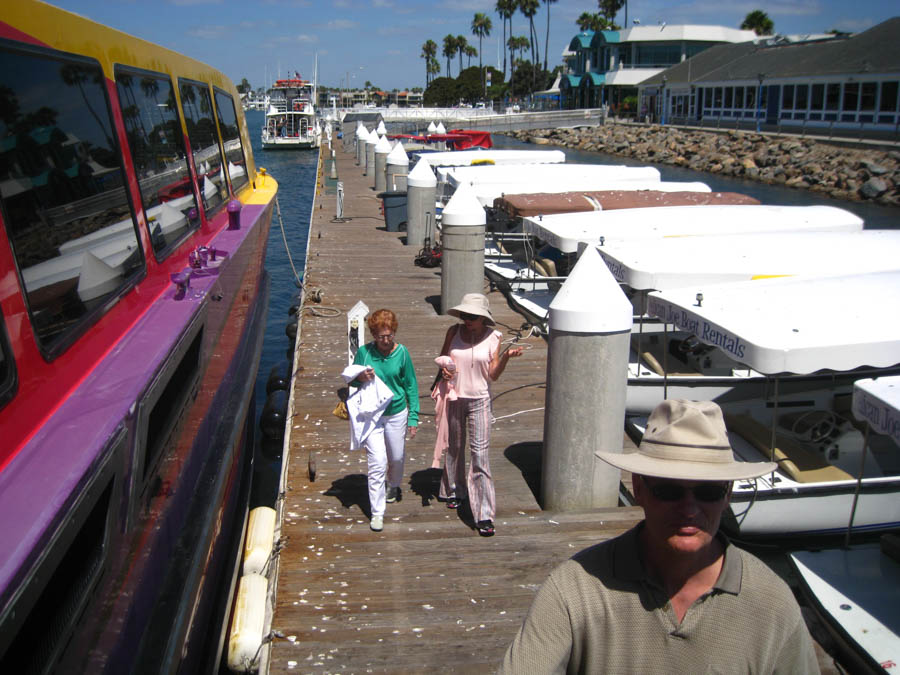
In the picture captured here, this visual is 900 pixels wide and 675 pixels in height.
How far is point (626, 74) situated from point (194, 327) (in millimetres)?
75892

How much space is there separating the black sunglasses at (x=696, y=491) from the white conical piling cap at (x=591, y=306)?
9.66 ft

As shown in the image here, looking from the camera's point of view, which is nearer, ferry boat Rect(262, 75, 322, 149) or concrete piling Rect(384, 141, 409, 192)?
concrete piling Rect(384, 141, 409, 192)

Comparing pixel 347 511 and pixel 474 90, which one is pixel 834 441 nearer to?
pixel 347 511

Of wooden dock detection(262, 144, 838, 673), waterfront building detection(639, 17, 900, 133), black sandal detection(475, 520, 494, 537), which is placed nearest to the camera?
wooden dock detection(262, 144, 838, 673)

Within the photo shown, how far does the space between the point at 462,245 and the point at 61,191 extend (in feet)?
20.7

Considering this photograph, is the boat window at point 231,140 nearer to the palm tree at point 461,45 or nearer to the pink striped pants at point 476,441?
the pink striped pants at point 476,441

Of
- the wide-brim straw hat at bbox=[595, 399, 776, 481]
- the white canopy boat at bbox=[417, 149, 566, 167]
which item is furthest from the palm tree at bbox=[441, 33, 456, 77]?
the wide-brim straw hat at bbox=[595, 399, 776, 481]

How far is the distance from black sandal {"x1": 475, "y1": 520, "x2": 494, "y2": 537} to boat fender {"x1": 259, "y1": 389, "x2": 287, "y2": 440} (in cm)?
517

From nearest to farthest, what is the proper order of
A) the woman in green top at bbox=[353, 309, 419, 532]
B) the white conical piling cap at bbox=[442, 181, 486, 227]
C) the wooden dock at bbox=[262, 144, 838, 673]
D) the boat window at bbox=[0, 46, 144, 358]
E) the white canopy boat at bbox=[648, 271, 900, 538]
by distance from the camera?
1. the boat window at bbox=[0, 46, 144, 358]
2. the wooden dock at bbox=[262, 144, 838, 673]
3. the woman in green top at bbox=[353, 309, 419, 532]
4. the white canopy boat at bbox=[648, 271, 900, 538]
5. the white conical piling cap at bbox=[442, 181, 486, 227]

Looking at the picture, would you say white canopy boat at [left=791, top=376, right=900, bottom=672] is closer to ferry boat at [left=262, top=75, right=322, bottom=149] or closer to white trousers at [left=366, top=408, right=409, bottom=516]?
white trousers at [left=366, top=408, right=409, bottom=516]

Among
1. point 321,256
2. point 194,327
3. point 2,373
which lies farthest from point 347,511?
point 321,256

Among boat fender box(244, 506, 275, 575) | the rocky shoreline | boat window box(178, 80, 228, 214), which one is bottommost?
the rocky shoreline

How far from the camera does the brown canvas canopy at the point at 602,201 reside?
13.0 metres

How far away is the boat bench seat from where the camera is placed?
20.2ft
